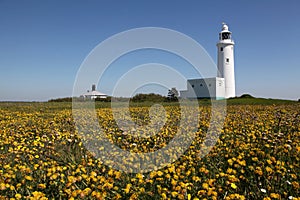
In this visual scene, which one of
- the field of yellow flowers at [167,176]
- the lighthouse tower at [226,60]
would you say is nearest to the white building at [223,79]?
the lighthouse tower at [226,60]

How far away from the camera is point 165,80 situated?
692 centimetres

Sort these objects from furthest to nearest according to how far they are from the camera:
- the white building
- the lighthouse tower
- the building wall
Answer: the lighthouse tower < the white building < the building wall

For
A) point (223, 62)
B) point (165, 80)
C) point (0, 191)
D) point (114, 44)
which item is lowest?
point (0, 191)

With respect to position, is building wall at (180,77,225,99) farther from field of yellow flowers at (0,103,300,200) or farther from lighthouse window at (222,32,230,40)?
field of yellow flowers at (0,103,300,200)

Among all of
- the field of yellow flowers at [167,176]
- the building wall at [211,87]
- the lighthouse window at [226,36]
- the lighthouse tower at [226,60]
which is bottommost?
the field of yellow flowers at [167,176]

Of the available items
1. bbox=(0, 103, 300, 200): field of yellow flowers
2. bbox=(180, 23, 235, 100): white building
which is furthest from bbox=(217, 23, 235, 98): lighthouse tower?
bbox=(0, 103, 300, 200): field of yellow flowers

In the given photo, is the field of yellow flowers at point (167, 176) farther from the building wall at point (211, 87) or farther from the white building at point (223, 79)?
the white building at point (223, 79)

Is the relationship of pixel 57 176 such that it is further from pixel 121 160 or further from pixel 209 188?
pixel 209 188

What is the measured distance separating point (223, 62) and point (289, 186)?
4544 centimetres

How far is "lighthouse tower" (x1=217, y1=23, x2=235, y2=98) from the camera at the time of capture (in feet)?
151

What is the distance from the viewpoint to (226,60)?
4728cm

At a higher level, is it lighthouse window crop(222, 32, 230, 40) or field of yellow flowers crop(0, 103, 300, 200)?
lighthouse window crop(222, 32, 230, 40)

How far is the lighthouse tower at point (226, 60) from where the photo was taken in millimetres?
46125

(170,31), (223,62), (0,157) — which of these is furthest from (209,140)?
(223,62)
